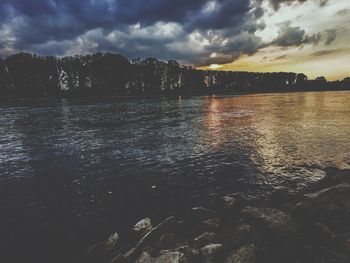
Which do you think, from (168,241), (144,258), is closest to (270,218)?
(168,241)

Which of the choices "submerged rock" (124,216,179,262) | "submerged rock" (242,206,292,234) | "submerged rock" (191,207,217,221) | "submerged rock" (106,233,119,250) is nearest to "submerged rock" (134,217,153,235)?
"submerged rock" (124,216,179,262)

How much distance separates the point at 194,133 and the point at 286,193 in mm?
17207

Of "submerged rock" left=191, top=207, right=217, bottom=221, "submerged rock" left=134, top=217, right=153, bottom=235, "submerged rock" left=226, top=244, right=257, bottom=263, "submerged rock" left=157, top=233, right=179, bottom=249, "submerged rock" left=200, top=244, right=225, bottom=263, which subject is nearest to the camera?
"submerged rock" left=226, top=244, right=257, bottom=263

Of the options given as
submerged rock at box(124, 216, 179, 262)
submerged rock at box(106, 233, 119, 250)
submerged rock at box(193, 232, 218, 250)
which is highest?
submerged rock at box(193, 232, 218, 250)

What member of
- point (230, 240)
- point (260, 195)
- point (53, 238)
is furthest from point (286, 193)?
point (53, 238)

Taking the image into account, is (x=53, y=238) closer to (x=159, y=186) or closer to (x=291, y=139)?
(x=159, y=186)

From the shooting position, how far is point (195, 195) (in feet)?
43.5

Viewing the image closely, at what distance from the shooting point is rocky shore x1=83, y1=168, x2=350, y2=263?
801 centimetres

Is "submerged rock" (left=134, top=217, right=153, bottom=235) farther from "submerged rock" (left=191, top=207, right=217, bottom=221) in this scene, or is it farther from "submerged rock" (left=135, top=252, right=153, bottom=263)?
"submerged rock" (left=191, top=207, right=217, bottom=221)

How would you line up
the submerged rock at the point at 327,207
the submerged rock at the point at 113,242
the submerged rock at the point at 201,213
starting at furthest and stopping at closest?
the submerged rock at the point at 201,213 < the submerged rock at the point at 327,207 < the submerged rock at the point at 113,242

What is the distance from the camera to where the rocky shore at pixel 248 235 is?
8008mm

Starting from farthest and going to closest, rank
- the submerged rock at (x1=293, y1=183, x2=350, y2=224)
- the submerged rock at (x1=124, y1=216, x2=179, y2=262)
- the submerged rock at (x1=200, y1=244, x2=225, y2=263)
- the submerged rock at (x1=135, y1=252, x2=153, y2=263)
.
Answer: the submerged rock at (x1=293, y1=183, x2=350, y2=224) < the submerged rock at (x1=124, y1=216, x2=179, y2=262) < the submerged rock at (x1=135, y1=252, x2=153, y2=263) < the submerged rock at (x1=200, y1=244, x2=225, y2=263)

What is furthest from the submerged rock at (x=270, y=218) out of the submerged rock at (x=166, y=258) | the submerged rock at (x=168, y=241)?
the submerged rock at (x=166, y=258)

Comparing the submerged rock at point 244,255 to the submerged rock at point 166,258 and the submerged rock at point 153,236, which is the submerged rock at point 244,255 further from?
the submerged rock at point 153,236
